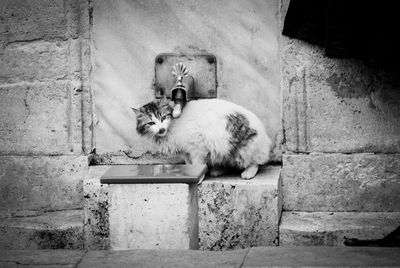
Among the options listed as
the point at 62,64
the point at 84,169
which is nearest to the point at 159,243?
the point at 84,169

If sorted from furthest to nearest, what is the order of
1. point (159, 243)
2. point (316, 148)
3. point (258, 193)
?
1. point (316, 148)
2. point (258, 193)
3. point (159, 243)

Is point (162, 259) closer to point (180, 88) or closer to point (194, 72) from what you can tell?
point (180, 88)

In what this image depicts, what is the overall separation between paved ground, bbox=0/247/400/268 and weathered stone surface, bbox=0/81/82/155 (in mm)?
1810

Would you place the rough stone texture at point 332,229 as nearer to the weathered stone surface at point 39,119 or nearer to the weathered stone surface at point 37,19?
the weathered stone surface at point 39,119

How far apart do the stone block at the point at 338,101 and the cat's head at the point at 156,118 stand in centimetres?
99

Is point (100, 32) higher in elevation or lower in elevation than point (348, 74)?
higher

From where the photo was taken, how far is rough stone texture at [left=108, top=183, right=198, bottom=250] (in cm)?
322

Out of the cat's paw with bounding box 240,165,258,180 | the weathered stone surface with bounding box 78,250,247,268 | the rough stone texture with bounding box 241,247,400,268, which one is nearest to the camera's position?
the rough stone texture with bounding box 241,247,400,268

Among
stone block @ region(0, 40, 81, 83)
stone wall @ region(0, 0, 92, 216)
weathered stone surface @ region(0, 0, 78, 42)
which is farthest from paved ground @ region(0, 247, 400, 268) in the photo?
weathered stone surface @ region(0, 0, 78, 42)

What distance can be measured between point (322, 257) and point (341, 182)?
1.82 meters

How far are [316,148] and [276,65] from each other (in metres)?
0.74

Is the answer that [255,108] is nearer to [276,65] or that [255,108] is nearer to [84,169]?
[276,65]

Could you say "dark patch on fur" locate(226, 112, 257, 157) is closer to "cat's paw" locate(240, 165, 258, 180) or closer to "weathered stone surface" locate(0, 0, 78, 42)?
"cat's paw" locate(240, 165, 258, 180)

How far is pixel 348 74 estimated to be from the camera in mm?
4648
